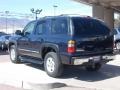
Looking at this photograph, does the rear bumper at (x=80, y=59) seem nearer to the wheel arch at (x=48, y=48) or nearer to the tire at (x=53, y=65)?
the tire at (x=53, y=65)

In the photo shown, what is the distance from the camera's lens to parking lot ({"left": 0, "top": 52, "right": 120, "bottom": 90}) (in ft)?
34.8

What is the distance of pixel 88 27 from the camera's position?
1180 centimetres

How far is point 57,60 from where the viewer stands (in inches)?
457

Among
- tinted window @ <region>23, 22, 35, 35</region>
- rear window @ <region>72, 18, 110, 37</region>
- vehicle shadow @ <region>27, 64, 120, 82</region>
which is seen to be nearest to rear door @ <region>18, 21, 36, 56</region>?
tinted window @ <region>23, 22, 35, 35</region>

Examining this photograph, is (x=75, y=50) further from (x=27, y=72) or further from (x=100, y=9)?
(x=100, y=9)

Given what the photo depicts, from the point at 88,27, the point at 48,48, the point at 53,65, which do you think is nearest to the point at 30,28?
the point at 48,48

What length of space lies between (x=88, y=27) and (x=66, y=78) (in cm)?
181

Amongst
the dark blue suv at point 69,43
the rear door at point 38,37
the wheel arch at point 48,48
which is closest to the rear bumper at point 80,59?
the dark blue suv at point 69,43

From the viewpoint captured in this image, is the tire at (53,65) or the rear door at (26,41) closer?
the tire at (53,65)

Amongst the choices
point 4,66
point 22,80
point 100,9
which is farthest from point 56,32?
point 100,9

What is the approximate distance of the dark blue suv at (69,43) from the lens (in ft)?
36.7

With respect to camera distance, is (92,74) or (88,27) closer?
(88,27)

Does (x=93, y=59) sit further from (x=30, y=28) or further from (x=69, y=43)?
(x=30, y=28)

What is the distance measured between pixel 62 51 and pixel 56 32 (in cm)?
87
